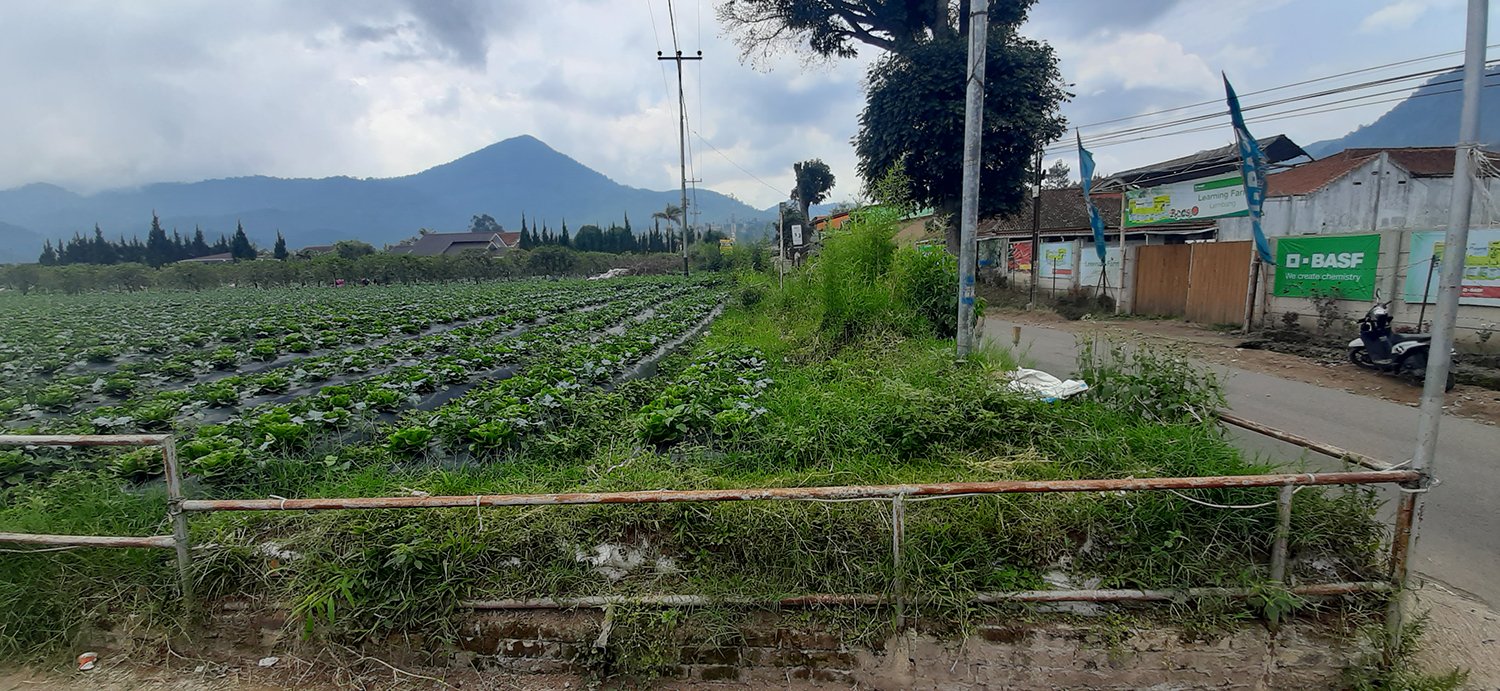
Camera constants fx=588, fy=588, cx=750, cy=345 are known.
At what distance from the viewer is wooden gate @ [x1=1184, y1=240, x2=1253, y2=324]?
13234 mm

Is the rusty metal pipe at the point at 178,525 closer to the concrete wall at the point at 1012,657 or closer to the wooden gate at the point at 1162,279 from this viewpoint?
the concrete wall at the point at 1012,657

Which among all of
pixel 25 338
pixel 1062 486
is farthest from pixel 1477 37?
pixel 25 338

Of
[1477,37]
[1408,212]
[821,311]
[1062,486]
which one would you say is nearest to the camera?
[1477,37]

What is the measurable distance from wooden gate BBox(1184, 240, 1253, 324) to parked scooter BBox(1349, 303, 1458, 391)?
4.19m

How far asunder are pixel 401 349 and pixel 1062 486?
996cm

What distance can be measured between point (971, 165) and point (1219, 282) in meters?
12.1

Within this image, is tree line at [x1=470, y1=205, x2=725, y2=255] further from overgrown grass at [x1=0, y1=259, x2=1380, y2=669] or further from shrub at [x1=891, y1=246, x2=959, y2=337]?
overgrown grass at [x1=0, y1=259, x2=1380, y2=669]

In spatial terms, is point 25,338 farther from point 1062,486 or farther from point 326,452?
point 1062,486

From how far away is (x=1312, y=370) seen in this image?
9.23 metres

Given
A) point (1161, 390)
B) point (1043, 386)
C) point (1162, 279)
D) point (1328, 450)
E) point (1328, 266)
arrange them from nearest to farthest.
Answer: point (1328, 450)
point (1161, 390)
point (1043, 386)
point (1328, 266)
point (1162, 279)

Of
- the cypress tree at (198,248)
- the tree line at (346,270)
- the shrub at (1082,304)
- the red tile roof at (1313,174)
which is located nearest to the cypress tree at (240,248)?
the cypress tree at (198,248)

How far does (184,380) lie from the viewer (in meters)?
8.08

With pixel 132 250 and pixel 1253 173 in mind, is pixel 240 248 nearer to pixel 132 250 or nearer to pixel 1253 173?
pixel 132 250

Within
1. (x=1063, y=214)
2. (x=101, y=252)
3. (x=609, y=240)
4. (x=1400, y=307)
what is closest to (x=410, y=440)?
(x=1400, y=307)
